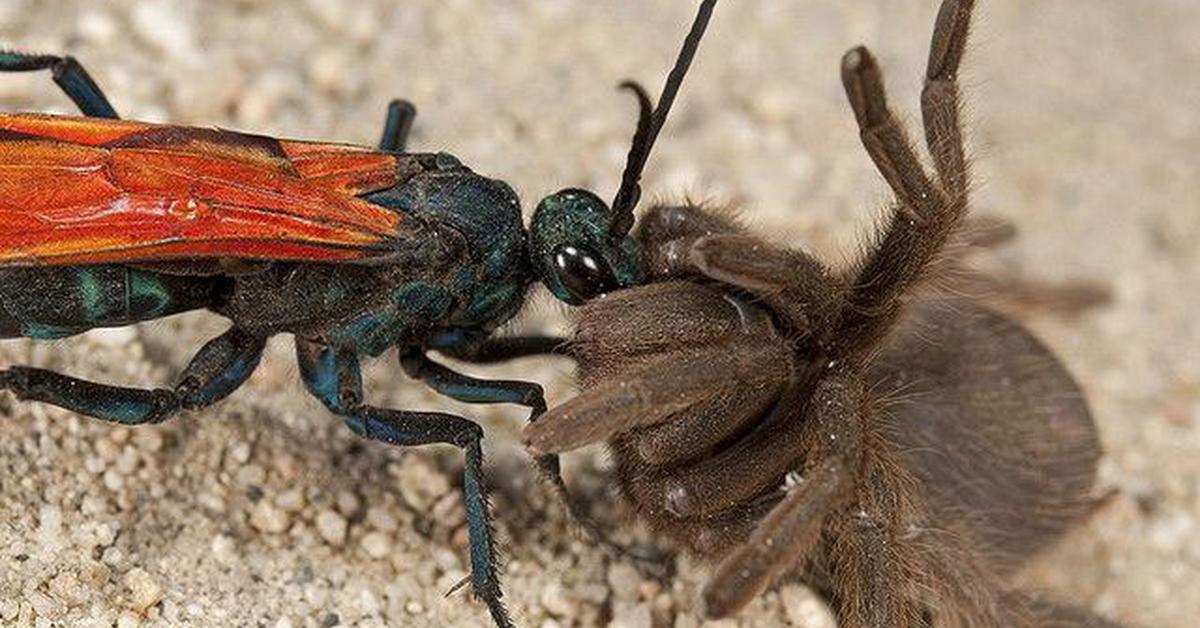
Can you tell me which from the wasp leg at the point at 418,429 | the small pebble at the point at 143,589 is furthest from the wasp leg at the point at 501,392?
the small pebble at the point at 143,589

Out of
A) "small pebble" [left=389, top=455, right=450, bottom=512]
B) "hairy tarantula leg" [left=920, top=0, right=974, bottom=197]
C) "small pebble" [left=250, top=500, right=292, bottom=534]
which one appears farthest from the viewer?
"small pebble" [left=389, top=455, right=450, bottom=512]

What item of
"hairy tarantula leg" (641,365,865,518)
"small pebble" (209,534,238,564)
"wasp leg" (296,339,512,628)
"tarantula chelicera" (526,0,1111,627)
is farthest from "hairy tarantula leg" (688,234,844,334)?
"small pebble" (209,534,238,564)

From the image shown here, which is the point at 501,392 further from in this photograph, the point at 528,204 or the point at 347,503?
the point at 528,204

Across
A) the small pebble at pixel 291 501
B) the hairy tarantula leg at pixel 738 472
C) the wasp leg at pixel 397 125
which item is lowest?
the small pebble at pixel 291 501

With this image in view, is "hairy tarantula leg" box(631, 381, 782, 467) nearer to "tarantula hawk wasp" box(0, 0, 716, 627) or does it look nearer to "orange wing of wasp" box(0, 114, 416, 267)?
"tarantula hawk wasp" box(0, 0, 716, 627)

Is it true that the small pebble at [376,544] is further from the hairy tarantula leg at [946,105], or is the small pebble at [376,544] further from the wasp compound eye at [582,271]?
the hairy tarantula leg at [946,105]
